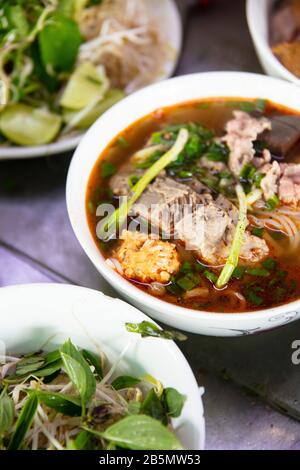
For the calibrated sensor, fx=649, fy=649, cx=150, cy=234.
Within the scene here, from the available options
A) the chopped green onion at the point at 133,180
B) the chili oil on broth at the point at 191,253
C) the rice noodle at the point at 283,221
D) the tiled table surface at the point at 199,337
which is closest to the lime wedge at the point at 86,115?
the tiled table surface at the point at 199,337

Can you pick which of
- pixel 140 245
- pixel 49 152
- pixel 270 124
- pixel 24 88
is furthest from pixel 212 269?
pixel 24 88

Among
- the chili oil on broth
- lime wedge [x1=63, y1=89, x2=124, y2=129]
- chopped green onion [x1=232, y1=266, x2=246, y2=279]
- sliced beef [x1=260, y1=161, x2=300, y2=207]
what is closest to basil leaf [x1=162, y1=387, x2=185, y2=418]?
the chili oil on broth

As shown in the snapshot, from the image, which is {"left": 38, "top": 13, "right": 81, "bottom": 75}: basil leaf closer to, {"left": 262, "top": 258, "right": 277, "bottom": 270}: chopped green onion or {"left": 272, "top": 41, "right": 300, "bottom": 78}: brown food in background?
{"left": 272, "top": 41, "right": 300, "bottom": 78}: brown food in background

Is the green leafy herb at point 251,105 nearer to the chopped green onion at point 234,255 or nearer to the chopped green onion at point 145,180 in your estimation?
the chopped green onion at point 145,180

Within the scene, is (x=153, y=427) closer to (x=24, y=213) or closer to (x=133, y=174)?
(x=133, y=174)

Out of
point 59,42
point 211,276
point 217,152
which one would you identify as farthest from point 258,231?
point 59,42
